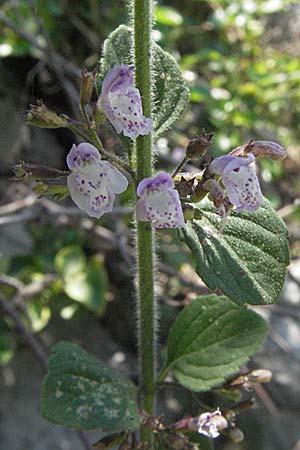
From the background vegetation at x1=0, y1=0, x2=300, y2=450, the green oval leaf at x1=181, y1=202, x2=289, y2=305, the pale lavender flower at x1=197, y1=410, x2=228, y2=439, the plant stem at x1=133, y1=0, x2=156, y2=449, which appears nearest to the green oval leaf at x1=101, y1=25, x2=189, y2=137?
the plant stem at x1=133, y1=0, x2=156, y2=449

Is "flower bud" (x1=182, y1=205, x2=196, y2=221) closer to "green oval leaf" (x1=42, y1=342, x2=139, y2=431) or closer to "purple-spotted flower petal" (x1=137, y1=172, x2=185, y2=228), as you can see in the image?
"purple-spotted flower petal" (x1=137, y1=172, x2=185, y2=228)

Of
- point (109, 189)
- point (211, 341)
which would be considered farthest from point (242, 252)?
point (211, 341)

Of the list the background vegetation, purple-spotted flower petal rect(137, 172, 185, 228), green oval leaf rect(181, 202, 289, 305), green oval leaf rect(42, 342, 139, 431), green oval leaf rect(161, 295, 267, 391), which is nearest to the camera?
purple-spotted flower petal rect(137, 172, 185, 228)

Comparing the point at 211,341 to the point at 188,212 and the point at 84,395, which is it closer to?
the point at 84,395

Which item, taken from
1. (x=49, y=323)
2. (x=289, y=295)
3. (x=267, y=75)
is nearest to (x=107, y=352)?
(x=49, y=323)

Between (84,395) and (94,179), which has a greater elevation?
(94,179)

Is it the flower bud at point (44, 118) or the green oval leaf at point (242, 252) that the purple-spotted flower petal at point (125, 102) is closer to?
the flower bud at point (44, 118)

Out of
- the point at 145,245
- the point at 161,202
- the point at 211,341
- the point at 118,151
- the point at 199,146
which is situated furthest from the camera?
the point at 118,151

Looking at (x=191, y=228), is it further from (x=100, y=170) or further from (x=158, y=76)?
(x=158, y=76)
